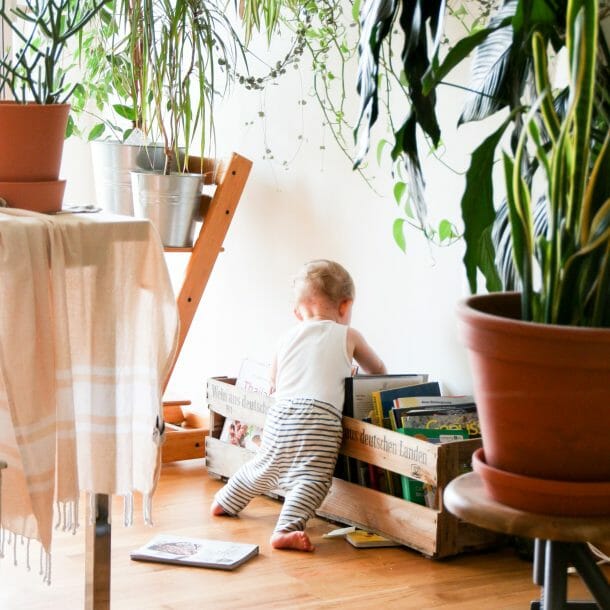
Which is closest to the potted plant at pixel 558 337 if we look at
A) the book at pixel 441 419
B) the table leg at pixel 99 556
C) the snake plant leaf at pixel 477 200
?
the snake plant leaf at pixel 477 200

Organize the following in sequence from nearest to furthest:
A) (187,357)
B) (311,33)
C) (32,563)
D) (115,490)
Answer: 1. (115,490)
2. (32,563)
3. (311,33)
4. (187,357)

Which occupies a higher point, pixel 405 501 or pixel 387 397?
pixel 387 397

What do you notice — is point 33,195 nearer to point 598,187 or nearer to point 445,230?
point 598,187

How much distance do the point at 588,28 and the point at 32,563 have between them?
1882 mm

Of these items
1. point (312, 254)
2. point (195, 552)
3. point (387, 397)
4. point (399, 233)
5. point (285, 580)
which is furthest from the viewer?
point (312, 254)

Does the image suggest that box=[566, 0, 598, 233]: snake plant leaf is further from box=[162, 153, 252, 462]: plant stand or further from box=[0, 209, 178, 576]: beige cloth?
box=[162, 153, 252, 462]: plant stand

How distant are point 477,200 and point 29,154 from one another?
2.79 ft

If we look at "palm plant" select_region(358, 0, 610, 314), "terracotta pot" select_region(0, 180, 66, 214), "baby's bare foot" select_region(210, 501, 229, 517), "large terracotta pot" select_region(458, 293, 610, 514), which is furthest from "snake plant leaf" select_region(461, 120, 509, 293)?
"baby's bare foot" select_region(210, 501, 229, 517)

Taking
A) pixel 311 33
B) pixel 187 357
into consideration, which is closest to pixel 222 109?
pixel 311 33

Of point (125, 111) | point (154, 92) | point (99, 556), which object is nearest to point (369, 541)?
point (99, 556)

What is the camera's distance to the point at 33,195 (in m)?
1.86

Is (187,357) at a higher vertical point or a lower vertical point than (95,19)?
lower

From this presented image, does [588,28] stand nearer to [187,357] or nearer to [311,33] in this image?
[311,33]

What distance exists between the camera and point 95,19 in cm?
336
